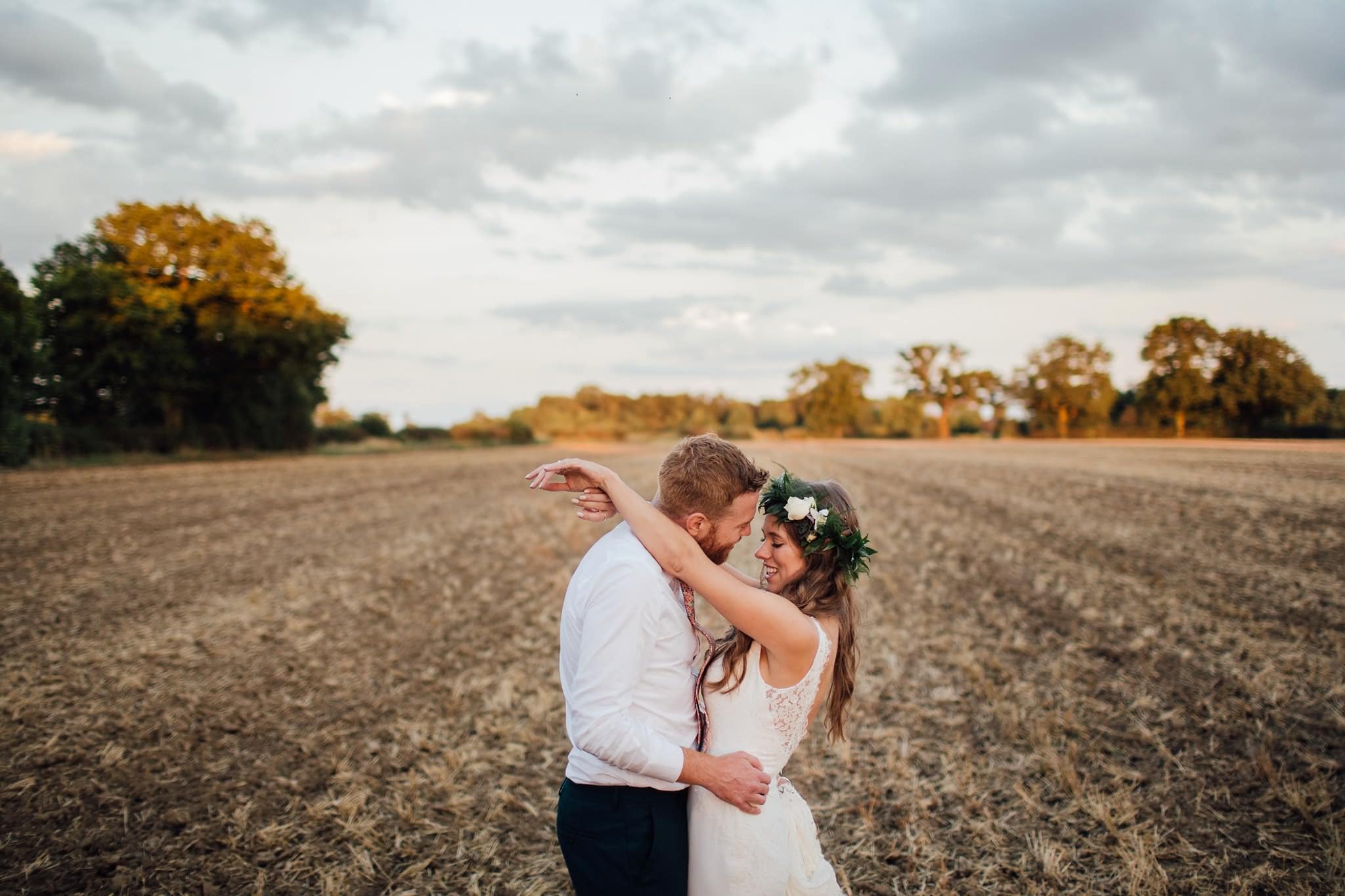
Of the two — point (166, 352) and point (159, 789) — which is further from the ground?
point (166, 352)

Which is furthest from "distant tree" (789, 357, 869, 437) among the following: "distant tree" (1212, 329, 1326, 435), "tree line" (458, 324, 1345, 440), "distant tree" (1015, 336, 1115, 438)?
"distant tree" (1212, 329, 1326, 435)

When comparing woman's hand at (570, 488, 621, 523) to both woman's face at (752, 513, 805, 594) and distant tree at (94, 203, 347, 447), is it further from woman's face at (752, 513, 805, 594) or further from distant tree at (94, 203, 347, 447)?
distant tree at (94, 203, 347, 447)

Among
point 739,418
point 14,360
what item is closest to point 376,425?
point 14,360

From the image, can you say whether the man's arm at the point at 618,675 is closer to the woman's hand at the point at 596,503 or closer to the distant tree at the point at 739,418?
the woman's hand at the point at 596,503

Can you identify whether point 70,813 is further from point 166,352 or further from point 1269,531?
point 166,352

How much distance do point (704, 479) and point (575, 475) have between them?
56cm

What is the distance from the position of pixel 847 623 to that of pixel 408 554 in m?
12.5

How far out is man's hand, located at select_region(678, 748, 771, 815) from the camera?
256 centimetres

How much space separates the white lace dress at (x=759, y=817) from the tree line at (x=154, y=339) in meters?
31.3

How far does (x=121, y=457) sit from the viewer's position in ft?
102

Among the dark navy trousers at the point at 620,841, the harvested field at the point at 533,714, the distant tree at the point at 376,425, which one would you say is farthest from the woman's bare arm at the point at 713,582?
the distant tree at the point at 376,425

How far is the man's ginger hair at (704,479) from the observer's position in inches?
104

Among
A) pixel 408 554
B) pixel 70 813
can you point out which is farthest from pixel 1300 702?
pixel 408 554

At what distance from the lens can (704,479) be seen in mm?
2641
